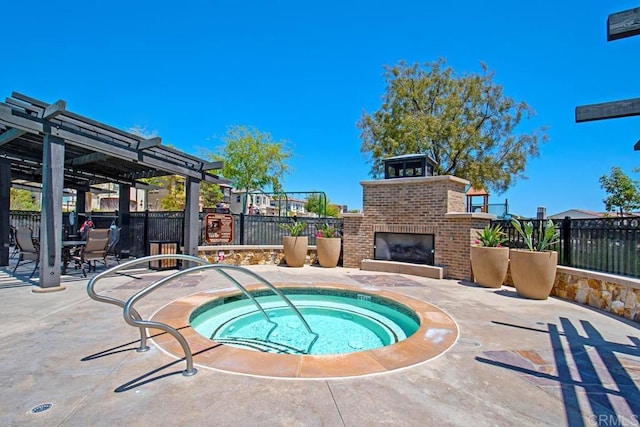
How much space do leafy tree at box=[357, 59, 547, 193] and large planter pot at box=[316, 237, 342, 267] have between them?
32.5ft

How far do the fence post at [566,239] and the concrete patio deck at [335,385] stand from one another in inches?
83.6

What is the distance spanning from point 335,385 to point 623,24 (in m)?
4.08

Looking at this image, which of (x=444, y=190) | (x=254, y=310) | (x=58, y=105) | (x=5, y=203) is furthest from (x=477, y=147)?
(x=5, y=203)

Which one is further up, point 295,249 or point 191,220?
point 191,220

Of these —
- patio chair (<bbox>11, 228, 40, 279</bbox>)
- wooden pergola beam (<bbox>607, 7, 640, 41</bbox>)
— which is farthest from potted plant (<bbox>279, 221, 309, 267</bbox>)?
wooden pergola beam (<bbox>607, 7, 640, 41</bbox>)

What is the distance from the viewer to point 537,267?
555cm

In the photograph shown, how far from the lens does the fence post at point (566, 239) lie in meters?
5.95

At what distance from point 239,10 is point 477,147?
13766 mm

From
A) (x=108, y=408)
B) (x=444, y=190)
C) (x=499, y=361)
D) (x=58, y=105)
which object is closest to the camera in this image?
(x=108, y=408)

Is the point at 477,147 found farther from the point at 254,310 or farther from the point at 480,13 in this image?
the point at 254,310

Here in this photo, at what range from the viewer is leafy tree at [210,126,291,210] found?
25.3 m

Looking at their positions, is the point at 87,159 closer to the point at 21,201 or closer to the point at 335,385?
the point at 335,385

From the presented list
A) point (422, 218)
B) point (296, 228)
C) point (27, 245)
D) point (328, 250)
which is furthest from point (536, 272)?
point (27, 245)

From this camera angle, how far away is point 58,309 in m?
4.48
